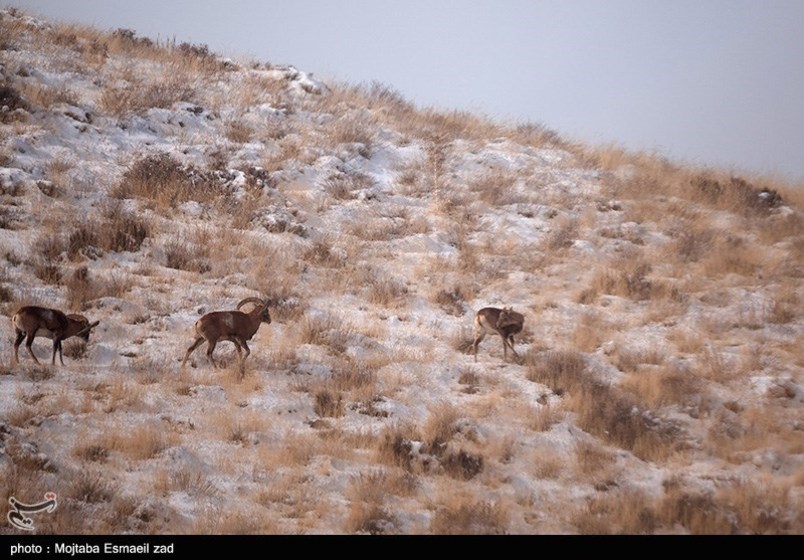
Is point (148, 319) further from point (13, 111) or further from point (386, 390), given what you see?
point (13, 111)

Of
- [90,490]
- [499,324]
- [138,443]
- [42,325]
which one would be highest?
[499,324]

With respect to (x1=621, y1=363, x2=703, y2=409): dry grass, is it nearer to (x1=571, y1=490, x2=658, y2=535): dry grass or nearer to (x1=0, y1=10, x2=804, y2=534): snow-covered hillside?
(x1=0, y1=10, x2=804, y2=534): snow-covered hillside

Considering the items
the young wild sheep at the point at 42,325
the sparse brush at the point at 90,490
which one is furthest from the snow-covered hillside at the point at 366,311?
the young wild sheep at the point at 42,325

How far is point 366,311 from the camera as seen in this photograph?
11.6 m

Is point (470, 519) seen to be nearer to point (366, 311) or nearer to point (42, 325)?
point (42, 325)

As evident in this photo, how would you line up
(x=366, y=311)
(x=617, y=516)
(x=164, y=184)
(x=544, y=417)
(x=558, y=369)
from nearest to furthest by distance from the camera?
(x=617, y=516), (x=544, y=417), (x=558, y=369), (x=366, y=311), (x=164, y=184)

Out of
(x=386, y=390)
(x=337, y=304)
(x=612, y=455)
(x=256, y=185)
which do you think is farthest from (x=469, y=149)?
(x=612, y=455)

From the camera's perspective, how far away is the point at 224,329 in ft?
29.7

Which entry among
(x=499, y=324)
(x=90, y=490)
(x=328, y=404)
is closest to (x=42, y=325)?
(x=90, y=490)

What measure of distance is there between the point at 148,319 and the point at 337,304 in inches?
120

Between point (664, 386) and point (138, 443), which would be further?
point (664, 386)

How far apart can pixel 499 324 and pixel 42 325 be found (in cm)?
588

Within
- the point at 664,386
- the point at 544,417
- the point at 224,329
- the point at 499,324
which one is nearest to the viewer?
the point at 544,417

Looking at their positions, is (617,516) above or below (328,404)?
above
